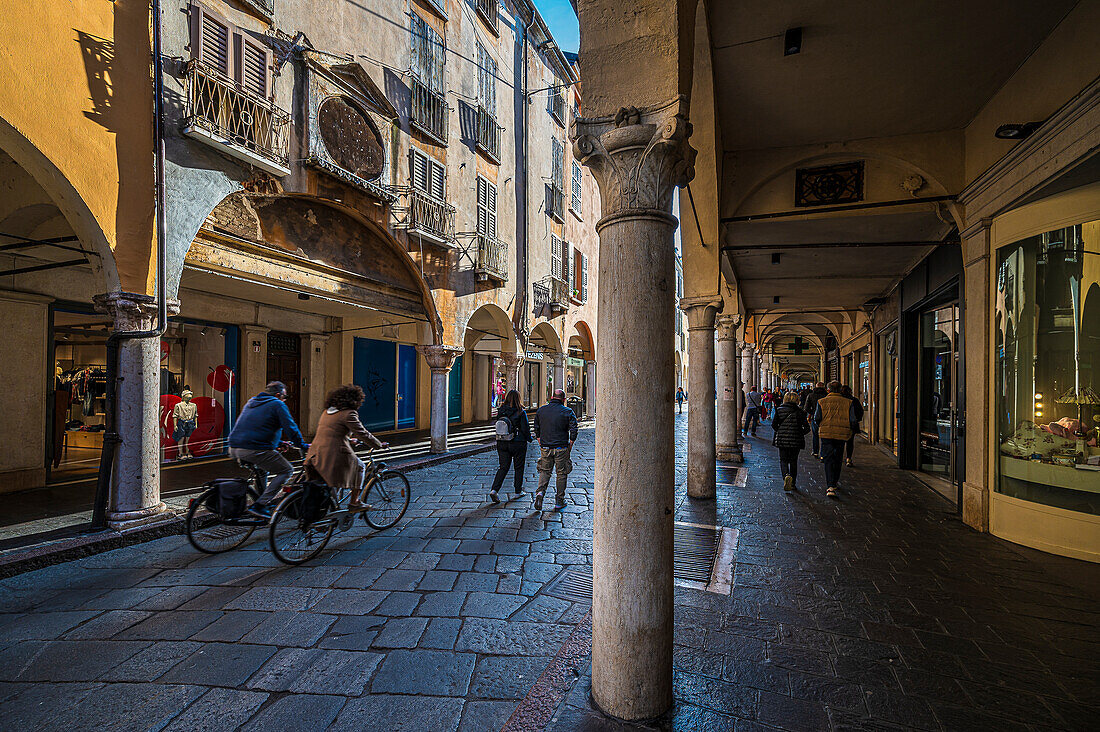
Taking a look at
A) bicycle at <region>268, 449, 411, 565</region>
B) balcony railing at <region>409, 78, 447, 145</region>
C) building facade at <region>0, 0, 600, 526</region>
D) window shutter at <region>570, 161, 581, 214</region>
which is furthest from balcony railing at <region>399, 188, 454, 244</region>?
window shutter at <region>570, 161, 581, 214</region>

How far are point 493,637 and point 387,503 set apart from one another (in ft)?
10.9

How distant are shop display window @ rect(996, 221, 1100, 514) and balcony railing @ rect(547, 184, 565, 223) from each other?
14.0 meters

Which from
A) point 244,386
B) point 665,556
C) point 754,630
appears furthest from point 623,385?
point 244,386

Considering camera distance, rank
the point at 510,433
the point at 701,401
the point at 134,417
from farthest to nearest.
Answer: the point at 701,401 < the point at 510,433 < the point at 134,417

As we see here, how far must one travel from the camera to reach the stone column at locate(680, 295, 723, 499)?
7.46 meters

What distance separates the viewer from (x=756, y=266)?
1062 centimetres

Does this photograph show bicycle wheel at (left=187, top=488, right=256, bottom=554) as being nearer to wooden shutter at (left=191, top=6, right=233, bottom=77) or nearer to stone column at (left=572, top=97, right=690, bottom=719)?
stone column at (left=572, top=97, right=690, bottom=719)

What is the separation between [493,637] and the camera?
130 inches

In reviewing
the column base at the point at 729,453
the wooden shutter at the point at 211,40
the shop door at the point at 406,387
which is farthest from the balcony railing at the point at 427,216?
the column base at the point at 729,453

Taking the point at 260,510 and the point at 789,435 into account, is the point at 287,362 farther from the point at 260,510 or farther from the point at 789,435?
the point at 789,435

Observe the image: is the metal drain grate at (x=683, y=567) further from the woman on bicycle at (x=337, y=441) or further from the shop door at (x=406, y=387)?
the shop door at (x=406, y=387)

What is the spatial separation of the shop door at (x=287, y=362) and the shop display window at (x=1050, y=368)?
45.2ft

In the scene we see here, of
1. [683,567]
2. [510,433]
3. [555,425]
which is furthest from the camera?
[510,433]

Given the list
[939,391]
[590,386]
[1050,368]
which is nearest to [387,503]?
[1050,368]
